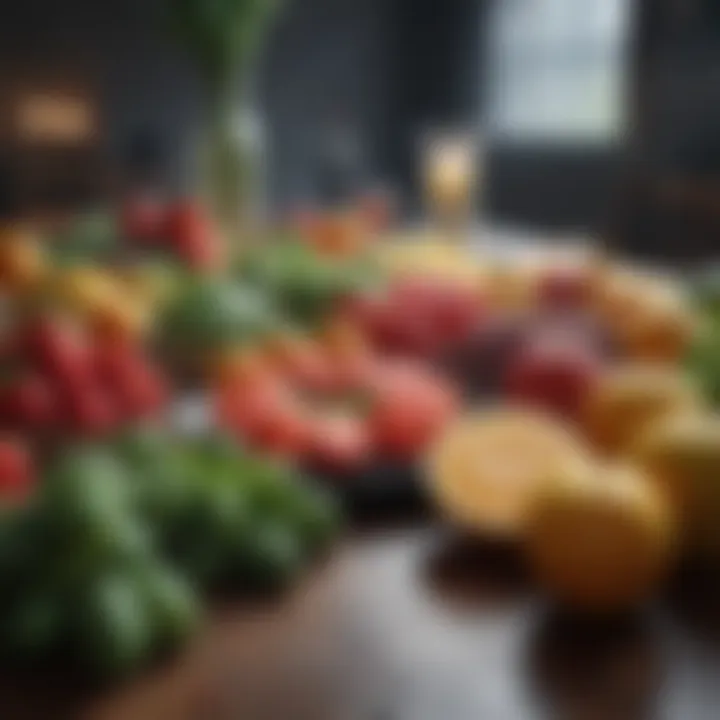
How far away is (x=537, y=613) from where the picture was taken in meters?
0.50

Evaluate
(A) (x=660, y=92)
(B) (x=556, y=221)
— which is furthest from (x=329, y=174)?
(A) (x=660, y=92)

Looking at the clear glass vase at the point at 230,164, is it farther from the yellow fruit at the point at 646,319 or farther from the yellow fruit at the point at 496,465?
the yellow fruit at the point at 496,465

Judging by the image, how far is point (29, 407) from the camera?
2.15 ft

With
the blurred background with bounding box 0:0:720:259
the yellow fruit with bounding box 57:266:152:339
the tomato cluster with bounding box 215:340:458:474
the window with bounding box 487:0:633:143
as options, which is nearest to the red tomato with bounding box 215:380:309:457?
the tomato cluster with bounding box 215:340:458:474

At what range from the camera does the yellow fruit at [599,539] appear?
49 centimetres

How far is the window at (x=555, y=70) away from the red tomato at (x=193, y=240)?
7.30ft

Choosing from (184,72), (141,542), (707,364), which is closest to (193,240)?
(707,364)

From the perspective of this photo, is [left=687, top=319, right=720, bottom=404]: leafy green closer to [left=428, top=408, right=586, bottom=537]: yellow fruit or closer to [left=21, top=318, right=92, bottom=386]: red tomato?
[left=428, top=408, right=586, bottom=537]: yellow fruit

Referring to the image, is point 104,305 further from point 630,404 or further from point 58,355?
point 630,404

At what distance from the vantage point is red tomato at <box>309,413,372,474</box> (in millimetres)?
616

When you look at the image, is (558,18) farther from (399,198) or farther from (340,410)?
(340,410)

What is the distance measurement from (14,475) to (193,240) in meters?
0.58

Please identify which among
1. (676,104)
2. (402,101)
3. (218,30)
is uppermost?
(218,30)

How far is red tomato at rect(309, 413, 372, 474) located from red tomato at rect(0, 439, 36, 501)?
135 millimetres
